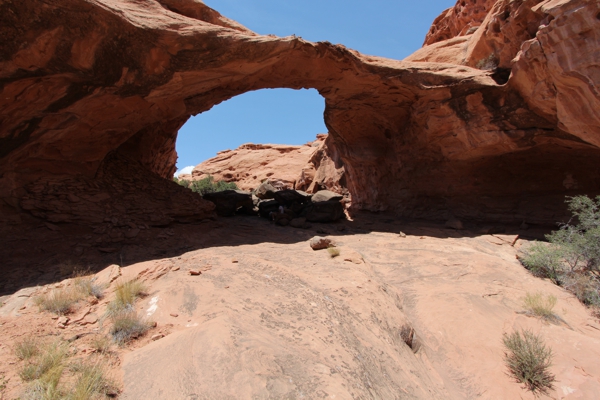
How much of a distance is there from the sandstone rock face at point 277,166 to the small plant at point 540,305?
10772mm

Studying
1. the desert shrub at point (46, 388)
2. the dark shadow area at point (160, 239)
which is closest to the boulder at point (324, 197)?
the dark shadow area at point (160, 239)

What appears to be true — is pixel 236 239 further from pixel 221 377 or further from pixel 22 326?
pixel 221 377

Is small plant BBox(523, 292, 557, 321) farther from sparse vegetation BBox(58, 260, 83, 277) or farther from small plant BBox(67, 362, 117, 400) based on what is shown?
sparse vegetation BBox(58, 260, 83, 277)

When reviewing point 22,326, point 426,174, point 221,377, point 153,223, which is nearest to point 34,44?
point 153,223

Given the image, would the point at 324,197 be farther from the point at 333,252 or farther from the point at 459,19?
the point at 459,19

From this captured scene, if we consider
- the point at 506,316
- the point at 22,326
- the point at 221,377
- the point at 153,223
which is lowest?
the point at 506,316

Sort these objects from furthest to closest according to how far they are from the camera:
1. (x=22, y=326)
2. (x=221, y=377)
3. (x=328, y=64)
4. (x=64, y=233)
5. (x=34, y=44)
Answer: (x=328, y=64) → (x=64, y=233) → (x=34, y=44) → (x=22, y=326) → (x=221, y=377)

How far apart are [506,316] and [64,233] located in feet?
23.8

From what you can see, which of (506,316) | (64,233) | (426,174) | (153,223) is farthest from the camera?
(426,174)

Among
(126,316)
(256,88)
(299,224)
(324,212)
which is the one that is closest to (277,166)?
(324,212)

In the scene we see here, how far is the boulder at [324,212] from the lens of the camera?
33.4 feet

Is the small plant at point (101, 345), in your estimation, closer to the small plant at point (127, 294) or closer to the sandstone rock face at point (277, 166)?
the small plant at point (127, 294)

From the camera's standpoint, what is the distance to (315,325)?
352 centimetres

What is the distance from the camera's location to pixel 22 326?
11.2 feet
